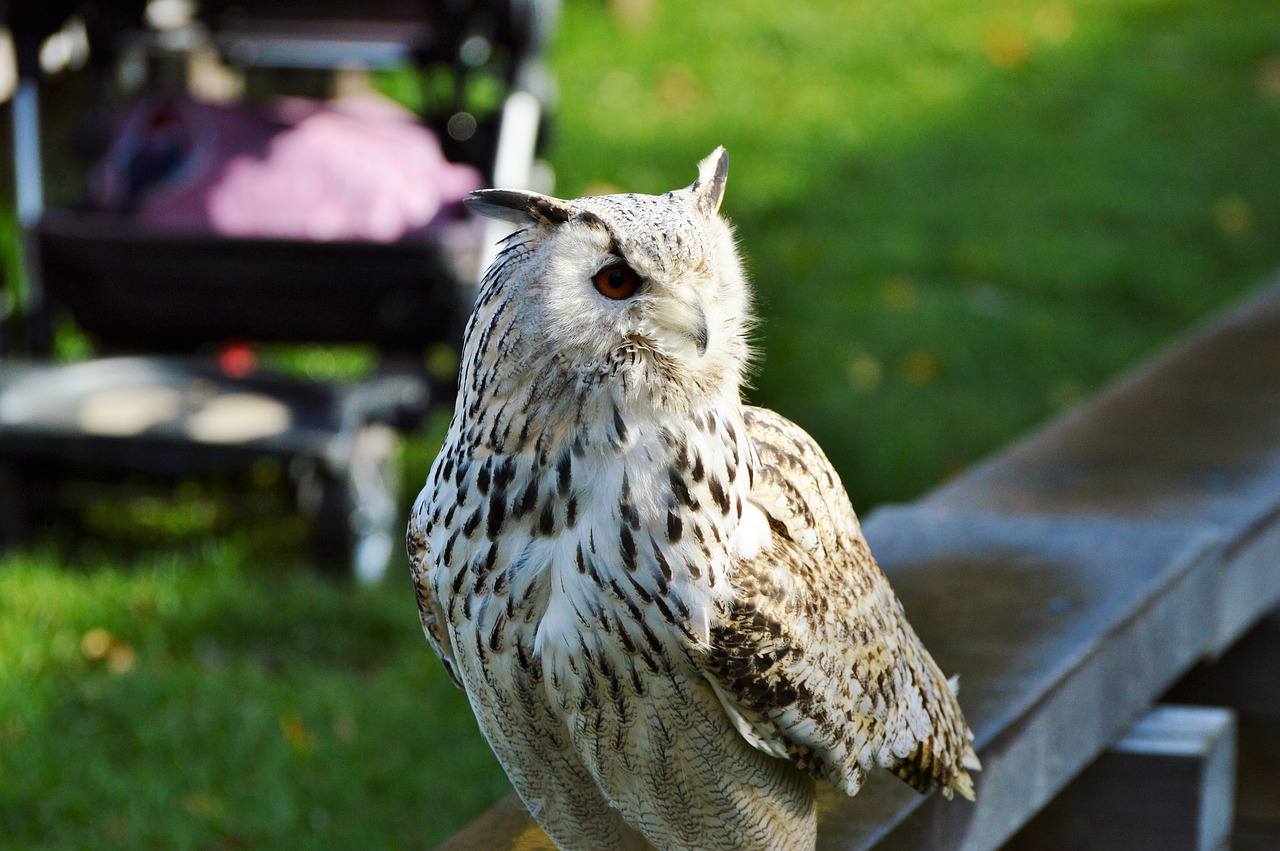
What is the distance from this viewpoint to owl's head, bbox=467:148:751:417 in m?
1.52

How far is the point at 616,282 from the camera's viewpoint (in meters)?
1.54

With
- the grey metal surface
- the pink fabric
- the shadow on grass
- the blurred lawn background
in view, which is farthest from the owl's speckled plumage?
the pink fabric

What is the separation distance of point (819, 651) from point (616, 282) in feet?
1.58

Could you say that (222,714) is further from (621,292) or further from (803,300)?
(803,300)

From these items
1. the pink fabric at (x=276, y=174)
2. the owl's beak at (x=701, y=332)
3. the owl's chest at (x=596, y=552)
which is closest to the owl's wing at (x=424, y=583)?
the owl's chest at (x=596, y=552)

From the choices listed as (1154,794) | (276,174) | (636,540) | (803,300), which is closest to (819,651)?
(636,540)

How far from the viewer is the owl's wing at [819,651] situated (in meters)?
1.65

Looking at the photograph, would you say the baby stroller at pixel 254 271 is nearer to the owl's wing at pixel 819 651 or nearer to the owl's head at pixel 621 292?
the owl's wing at pixel 819 651

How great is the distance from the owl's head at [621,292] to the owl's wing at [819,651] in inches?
8.2

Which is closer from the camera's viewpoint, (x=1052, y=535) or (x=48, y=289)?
(x=1052, y=535)

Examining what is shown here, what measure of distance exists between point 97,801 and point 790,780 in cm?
199

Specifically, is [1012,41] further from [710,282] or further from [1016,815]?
[710,282]

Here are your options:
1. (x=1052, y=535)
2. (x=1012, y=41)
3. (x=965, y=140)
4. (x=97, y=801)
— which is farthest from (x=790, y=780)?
(x=1012, y=41)

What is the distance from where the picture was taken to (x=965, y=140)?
7133 millimetres
